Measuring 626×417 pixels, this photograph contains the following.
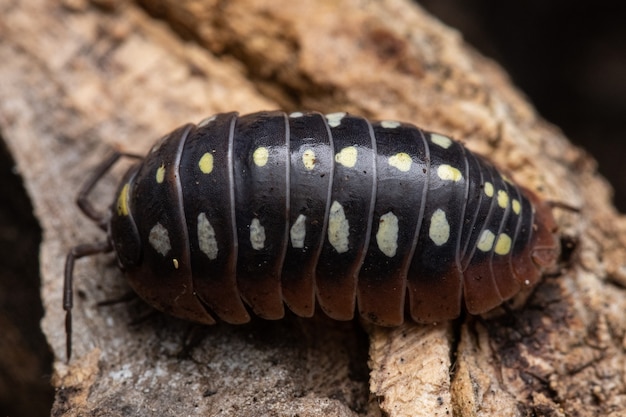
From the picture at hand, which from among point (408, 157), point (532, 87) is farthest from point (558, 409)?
point (532, 87)

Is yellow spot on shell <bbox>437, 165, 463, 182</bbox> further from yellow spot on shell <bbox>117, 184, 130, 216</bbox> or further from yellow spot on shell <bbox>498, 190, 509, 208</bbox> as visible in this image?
yellow spot on shell <bbox>117, 184, 130, 216</bbox>

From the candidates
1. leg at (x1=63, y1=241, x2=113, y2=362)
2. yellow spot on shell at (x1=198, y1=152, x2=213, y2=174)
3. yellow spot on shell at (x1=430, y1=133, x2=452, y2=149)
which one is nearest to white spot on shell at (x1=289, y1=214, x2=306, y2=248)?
yellow spot on shell at (x1=198, y1=152, x2=213, y2=174)

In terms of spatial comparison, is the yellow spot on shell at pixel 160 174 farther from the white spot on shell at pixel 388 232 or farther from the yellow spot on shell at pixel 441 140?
the yellow spot on shell at pixel 441 140

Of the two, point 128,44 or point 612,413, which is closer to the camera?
point 612,413

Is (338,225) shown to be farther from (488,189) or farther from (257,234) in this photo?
(488,189)

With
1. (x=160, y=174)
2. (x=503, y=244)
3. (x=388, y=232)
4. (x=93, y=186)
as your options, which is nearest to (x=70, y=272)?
(x=93, y=186)

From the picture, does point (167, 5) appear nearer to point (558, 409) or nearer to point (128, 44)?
point (128, 44)
